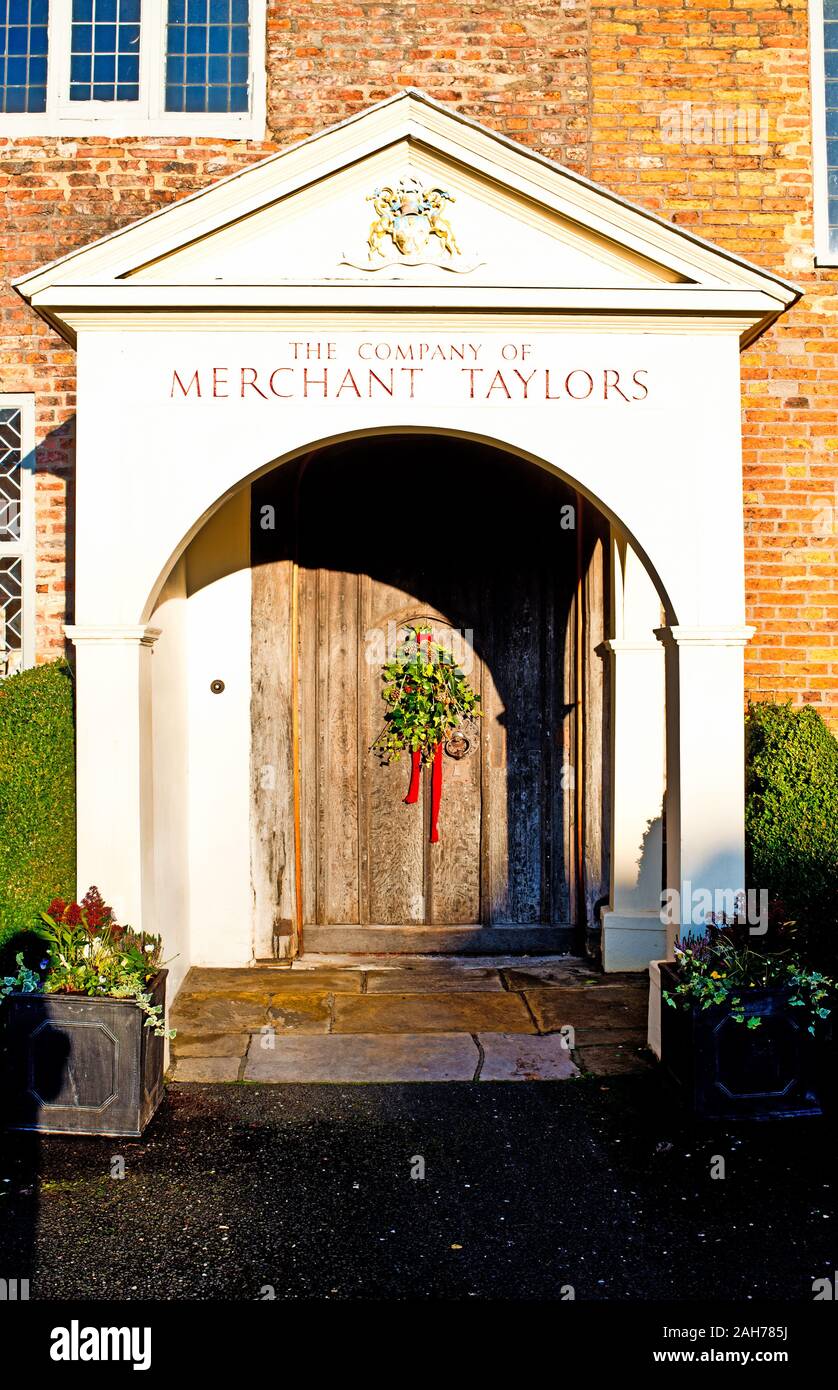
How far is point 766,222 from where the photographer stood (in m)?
6.59

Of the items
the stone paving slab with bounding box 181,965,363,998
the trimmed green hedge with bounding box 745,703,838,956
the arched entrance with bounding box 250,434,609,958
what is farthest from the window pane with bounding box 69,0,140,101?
the trimmed green hedge with bounding box 745,703,838,956

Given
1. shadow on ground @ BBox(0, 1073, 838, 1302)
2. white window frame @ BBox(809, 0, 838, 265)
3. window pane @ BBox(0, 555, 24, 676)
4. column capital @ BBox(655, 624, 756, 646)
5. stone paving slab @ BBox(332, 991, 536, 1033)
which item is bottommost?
shadow on ground @ BBox(0, 1073, 838, 1302)

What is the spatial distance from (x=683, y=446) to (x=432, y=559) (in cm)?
231

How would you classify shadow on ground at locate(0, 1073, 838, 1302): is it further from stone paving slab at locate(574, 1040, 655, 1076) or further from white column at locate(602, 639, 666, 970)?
white column at locate(602, 639, 666, 970)

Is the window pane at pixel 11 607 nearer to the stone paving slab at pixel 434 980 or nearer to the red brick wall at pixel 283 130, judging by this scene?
the red brick wall at pixel 283 130

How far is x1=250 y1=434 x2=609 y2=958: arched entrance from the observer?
6797 millimetres

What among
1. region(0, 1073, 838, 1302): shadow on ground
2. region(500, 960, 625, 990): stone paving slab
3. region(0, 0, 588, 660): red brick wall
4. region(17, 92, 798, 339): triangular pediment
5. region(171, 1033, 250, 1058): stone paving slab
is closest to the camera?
region(0, 1073, 838, 1302): shadow on ground

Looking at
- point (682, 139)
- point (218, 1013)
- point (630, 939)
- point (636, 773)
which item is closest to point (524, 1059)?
point (630, 939)

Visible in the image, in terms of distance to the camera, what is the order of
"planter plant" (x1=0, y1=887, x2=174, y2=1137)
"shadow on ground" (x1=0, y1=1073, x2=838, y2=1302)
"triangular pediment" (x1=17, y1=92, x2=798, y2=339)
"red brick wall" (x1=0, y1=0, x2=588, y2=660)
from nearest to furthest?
"shadow on ground" (x1=0, y1=1073, x2=838, y2=1302) < "planter plant" (x1=0, y1=887, x2=174, y2=1137) < "triangular pediment" (x1=17, y1=92, x2=798, y2=339) < "red brick wall" (x1=0, y1=0, x2=588, y2=660)

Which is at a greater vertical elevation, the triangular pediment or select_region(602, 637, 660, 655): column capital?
the triangular pediment

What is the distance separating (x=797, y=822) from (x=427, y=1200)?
8.46 ft

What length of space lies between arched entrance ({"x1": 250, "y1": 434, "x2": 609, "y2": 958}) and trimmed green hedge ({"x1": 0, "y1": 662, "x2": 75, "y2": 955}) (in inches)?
68.6

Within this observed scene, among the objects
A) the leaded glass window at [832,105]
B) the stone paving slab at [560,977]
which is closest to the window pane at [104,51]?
the leaded glass window at [832,105]

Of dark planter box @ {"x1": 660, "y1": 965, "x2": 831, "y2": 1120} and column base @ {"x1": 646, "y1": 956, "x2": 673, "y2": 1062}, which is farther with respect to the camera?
column base @ {"x1": 646, "y1": 956, "x2": 673, "y2": 1062}
